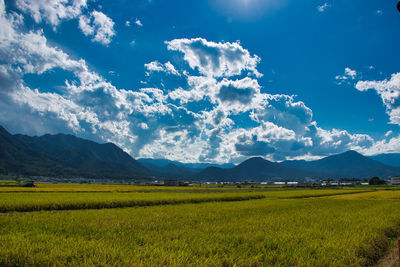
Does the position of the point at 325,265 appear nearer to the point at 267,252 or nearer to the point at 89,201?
the point at 267,252

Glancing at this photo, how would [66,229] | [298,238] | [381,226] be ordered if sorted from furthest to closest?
[381,226]
[66,229]
[298,238]

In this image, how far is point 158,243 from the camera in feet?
30.0

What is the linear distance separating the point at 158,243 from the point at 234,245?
126 inches

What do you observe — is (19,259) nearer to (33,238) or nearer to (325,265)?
(33,238)

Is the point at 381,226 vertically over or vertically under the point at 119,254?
under

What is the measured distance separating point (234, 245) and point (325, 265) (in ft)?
11.1

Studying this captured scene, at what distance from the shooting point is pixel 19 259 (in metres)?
7.27

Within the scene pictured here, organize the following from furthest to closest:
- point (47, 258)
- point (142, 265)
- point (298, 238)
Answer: point (298, 238)
point (47, 258)
point (142, 265)

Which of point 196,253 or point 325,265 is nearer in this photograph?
point 325,265

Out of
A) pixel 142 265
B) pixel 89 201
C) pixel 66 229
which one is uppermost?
pixel 142 265

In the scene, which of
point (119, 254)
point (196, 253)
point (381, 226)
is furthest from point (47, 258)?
point (381, 226)

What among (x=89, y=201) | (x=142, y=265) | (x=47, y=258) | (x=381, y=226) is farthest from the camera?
(x=89, y=201)

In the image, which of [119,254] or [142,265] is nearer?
[142,265]

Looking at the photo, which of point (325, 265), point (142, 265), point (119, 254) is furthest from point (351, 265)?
point (119, 254)
